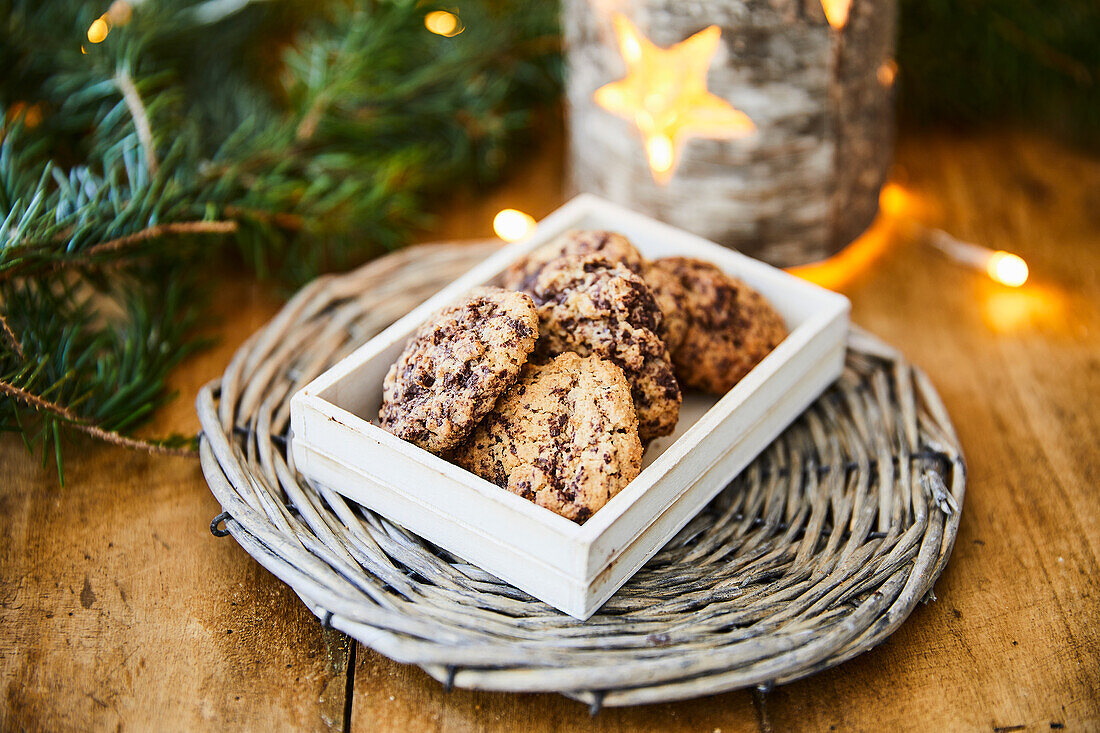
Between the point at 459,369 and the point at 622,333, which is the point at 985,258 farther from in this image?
the point at 459,369

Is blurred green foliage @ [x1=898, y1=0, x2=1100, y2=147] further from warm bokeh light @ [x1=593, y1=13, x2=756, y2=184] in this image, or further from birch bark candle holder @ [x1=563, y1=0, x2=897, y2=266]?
warm bokeh light @ [x1=593, y1=13, x2=756, y2=184]

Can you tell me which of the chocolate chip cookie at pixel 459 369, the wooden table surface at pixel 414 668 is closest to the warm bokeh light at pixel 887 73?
the wooden table surface at pixel 414 668

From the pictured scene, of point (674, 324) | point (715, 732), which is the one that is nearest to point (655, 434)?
→ point (674, 324)

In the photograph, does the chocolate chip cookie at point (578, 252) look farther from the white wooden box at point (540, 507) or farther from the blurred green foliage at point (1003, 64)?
the blurred green foliage at point (1003, 64)

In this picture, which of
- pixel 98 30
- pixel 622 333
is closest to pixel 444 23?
pixel 98 30

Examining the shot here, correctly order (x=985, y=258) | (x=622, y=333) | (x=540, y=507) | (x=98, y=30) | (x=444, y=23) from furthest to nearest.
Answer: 1. (x=444, y=23)
2. (x=985, y=258)
3. (x=98, y=30)
4. (x=622, y=333)
5. (x=540, y=507)

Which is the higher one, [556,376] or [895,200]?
[556,376]

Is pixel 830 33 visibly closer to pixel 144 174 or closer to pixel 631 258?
pixel 631 258
